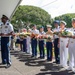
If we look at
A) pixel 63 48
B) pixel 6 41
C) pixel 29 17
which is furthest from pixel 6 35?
pixel 29 17

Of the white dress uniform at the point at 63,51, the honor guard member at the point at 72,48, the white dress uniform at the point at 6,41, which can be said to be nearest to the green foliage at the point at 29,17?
the white dress uniform at the point at 6,41

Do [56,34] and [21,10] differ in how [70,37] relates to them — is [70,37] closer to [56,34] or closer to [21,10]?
[56,34]

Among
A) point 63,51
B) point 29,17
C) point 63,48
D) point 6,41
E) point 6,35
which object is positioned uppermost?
point 29,17

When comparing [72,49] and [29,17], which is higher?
[29,17]

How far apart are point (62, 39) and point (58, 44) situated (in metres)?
0.55

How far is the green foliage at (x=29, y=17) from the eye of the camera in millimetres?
48300

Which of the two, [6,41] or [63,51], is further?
[6,41]

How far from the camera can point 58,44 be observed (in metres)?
10.7

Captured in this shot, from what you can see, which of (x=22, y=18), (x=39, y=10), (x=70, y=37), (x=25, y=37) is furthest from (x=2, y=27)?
(x=39, y=10)

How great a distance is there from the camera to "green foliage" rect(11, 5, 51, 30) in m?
48.3

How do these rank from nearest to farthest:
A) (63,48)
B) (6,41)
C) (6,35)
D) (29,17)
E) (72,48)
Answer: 1. (72,48)
2. (63,48)
3. (6,35)
4. (6,41)
5. (29,17)

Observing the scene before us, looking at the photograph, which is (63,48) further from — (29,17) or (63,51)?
(29,17)

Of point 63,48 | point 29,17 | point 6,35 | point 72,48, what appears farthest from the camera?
point 29,17

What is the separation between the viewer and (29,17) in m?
51.8
